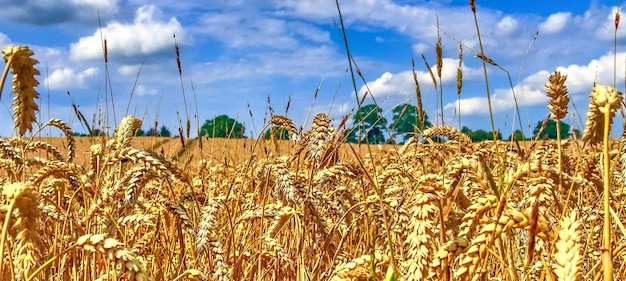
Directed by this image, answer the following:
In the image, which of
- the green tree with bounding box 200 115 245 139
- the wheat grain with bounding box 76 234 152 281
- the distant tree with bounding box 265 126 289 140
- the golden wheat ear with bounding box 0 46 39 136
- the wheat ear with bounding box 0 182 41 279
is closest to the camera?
the wheat grain with bounding box 76 234 152 281

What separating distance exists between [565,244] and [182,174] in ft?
3.22

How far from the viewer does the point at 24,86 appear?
54.4 inches

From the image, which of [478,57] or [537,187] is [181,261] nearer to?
[478,57]

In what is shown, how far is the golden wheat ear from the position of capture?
1.35 m

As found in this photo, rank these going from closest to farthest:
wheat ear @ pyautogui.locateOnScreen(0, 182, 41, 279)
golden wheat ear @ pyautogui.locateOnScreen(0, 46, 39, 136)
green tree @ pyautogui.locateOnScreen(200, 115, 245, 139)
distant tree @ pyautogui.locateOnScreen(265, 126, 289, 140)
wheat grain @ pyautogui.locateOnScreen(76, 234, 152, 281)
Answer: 1. wheat grain @ pyautogui.locateOnScreen(76, 234, 152, 281)
2. wheat ear @ pyautogui.locateOnScreen(0, 182, 41, 279)
3. golden wheat ear @ pyautogui.locateOnScreen(0, 46, 39, 136)
4. distant tree @ pyautogui.locateOnScreen(265, 126, 289, 140)
5. green tree @ pyautogui.locateOnScreen(200, 115, 245, 139)

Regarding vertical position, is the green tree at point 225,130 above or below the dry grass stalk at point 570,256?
above

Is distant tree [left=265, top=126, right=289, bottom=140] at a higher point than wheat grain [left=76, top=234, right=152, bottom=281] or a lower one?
higher

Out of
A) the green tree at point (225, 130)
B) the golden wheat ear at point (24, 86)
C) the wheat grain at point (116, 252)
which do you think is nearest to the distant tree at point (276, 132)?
the green tree at point (225, 130)

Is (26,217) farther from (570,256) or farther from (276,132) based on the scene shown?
(276,132)

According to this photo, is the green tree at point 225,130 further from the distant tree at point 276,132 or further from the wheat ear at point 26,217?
the wheat ear at point 26,217

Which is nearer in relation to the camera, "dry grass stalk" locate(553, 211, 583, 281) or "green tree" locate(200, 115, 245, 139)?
"dry grass stalk" locate(553, 211, 583, 281)

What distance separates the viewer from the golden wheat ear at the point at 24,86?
135cm

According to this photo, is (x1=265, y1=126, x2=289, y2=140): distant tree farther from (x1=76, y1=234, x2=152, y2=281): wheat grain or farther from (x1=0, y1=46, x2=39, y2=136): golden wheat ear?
(x1=76, y1=234, x2=152, y2=281): wheat grain

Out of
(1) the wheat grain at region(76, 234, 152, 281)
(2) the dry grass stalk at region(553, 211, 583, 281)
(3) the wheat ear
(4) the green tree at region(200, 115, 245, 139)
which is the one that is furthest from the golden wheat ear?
(4) the green tree at region(200, 115, 245, 139)
